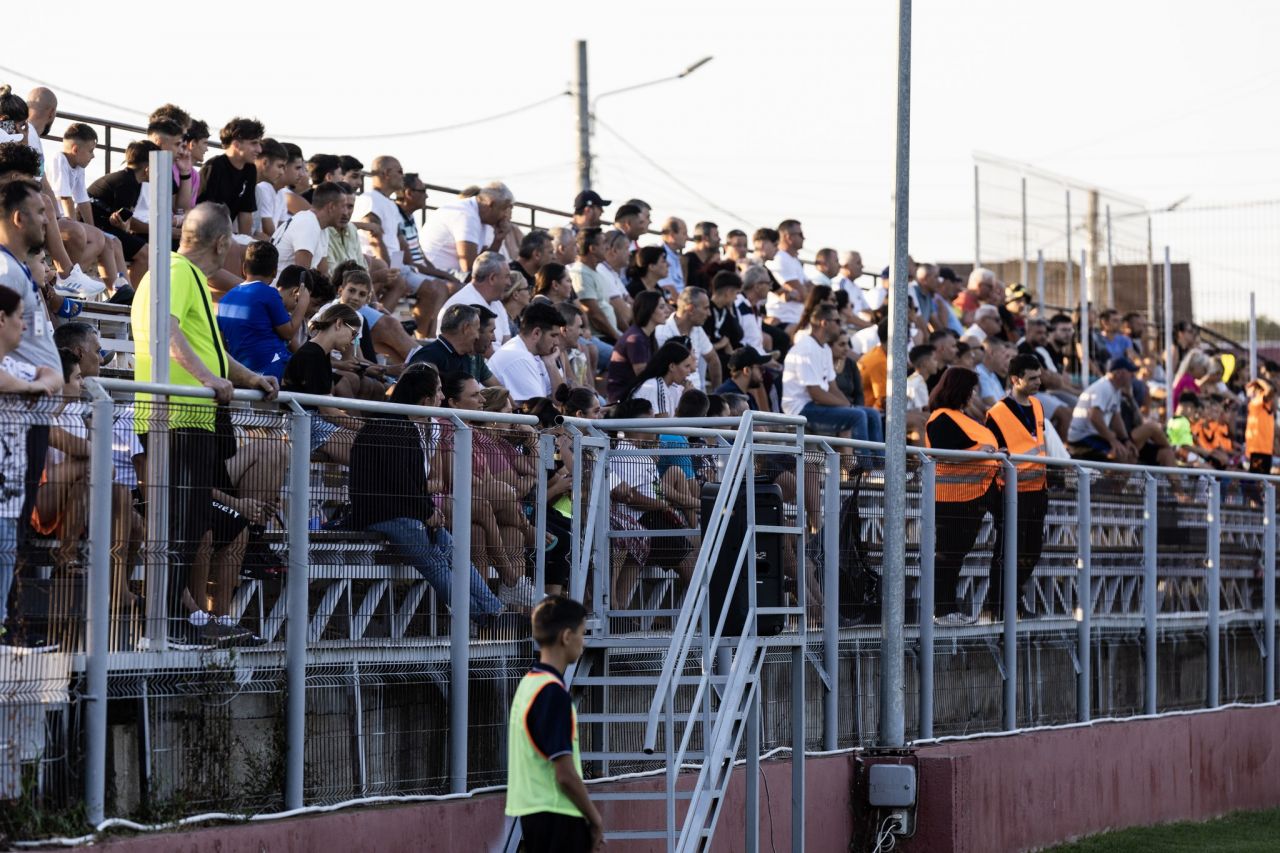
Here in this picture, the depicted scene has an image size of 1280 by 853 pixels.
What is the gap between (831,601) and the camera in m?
12.6

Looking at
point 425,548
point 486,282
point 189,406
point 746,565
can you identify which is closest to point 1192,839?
point 746,565

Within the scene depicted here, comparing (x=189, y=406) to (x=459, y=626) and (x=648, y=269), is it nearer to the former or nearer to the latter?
(x=459, y=626)

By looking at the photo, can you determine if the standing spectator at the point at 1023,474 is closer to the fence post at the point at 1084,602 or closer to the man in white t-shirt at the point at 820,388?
the fence post at the point at 1084,602

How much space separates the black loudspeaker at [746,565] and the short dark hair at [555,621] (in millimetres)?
2145

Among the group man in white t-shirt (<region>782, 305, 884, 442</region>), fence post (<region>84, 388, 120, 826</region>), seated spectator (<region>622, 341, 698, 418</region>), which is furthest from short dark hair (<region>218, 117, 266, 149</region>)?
fence post (<region>84, 388, 120, 826</region>)

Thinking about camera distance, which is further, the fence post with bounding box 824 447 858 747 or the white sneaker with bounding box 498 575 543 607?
the fence post with bounding box 824 447 858 747

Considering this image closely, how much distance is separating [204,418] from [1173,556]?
1099 cm

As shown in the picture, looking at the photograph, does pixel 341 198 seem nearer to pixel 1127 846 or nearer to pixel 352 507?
pixel 352 507

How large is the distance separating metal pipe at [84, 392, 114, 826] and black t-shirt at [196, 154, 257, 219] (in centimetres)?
719

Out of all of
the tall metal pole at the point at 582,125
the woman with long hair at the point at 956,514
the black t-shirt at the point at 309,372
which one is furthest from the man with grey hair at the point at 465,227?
the tall metal pole at the point at 582,125

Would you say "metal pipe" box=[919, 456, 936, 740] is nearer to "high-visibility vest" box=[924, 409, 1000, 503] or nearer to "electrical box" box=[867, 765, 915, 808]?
"high-visibility vest" box=[924, 409, 1000, 503]

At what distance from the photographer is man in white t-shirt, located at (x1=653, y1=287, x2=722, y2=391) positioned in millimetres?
16609

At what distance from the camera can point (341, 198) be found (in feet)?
47.5

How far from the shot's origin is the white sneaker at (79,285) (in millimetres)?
12906
